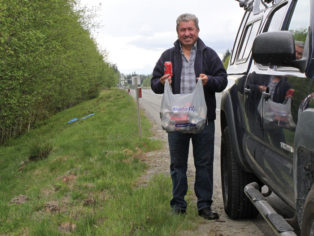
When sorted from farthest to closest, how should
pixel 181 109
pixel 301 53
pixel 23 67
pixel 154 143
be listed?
pixel 23 67
pixel 154 143
pixel 181 109
pixel 301 53

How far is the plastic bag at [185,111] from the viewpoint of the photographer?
12.7 feet

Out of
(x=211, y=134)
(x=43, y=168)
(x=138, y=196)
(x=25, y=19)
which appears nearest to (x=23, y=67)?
(x=25, y=19)

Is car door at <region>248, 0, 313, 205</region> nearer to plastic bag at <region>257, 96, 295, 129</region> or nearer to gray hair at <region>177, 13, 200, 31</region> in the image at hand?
plastic bag at <region>257, 96, 295, 129</region>

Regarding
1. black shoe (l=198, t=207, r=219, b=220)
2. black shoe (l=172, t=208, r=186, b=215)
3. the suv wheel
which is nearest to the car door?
the suv wheel

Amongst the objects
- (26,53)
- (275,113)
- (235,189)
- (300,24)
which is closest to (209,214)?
(235,189)

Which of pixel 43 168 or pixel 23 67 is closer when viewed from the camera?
pixel 43 168

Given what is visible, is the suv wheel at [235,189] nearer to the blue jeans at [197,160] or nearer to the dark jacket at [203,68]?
the blue jeans at [197,160]

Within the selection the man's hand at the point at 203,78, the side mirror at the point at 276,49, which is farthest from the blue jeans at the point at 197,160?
the side mirror at the point at 276,49

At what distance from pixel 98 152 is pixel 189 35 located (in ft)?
19.5

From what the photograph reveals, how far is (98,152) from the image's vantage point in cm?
960

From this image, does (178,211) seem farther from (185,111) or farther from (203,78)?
(203,78)

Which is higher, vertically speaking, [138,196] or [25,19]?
[25,19]

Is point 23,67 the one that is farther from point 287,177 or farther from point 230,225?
point 287,177

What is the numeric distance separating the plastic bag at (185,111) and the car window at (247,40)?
2.16 ft
